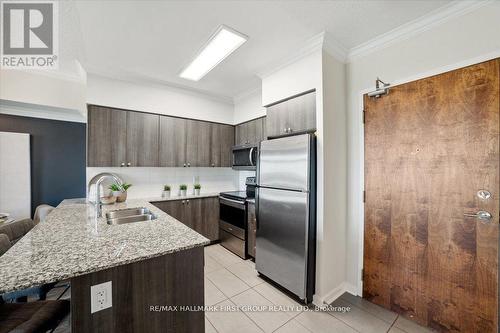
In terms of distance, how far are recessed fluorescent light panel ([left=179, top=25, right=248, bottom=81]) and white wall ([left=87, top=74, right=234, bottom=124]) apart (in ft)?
1.76

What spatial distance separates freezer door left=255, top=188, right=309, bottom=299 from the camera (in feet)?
6.70

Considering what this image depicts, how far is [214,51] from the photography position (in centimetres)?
240

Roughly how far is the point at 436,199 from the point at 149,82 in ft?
12.6

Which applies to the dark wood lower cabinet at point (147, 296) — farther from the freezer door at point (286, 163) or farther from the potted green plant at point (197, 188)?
the potted green plant at point (197, 188)

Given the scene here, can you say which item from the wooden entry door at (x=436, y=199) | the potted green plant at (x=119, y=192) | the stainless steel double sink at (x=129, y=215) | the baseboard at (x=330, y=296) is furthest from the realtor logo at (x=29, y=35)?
the baseboard at (x=330, y=296)

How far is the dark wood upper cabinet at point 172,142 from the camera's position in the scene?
130 inches

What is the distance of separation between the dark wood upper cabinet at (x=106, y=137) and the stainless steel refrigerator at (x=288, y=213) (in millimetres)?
2078

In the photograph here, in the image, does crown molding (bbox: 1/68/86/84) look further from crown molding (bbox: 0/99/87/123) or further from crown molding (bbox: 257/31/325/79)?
crown molding (bbox: 257/31/325/79)

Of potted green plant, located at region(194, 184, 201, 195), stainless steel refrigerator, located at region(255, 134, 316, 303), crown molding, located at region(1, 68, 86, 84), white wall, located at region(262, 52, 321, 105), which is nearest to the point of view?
stainless steel refrigerator, located at region(255, 134, 316, 303)

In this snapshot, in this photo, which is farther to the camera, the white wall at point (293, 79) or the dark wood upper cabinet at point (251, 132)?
the dark wood upper cabinet at point (251, 132)

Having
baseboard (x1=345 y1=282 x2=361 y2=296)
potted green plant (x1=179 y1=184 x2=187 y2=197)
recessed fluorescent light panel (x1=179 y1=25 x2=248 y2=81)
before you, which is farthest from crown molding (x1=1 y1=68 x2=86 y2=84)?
baseboard (x1=345 y1=282 x2=361 y2=296)

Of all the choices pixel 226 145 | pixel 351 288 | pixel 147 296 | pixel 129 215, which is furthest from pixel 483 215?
pixel 226 145

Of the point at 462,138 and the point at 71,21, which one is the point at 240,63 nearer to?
the point at 71,21

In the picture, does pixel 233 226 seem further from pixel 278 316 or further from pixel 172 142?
pixel 172 142
